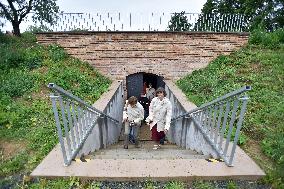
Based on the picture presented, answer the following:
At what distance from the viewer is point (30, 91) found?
786 centimetres

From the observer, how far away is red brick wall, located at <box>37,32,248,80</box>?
10727 mm

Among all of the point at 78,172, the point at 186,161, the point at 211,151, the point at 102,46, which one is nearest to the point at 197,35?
the point at 102,46

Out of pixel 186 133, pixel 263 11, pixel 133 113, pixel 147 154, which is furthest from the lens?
pixel 263 11

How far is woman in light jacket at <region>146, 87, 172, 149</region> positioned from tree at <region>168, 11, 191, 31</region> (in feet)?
23.2

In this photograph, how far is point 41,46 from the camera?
1095 centimetres

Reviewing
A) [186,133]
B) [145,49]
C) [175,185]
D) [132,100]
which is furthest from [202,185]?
[145,49]

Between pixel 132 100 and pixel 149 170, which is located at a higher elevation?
pixel 132 100

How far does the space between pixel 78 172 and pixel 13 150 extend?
1761 mm

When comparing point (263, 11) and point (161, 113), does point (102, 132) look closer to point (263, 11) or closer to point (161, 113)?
point (161, 113)

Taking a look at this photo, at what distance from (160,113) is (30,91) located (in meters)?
4.10

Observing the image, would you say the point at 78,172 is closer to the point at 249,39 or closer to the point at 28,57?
the point at 28,57

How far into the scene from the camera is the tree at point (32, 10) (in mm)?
11086

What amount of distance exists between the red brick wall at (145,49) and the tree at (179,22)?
1.54 meters

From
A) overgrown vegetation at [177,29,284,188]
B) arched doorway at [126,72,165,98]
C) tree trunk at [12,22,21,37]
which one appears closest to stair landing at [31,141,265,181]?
overgrown vegetation at [177,29,284,188]
